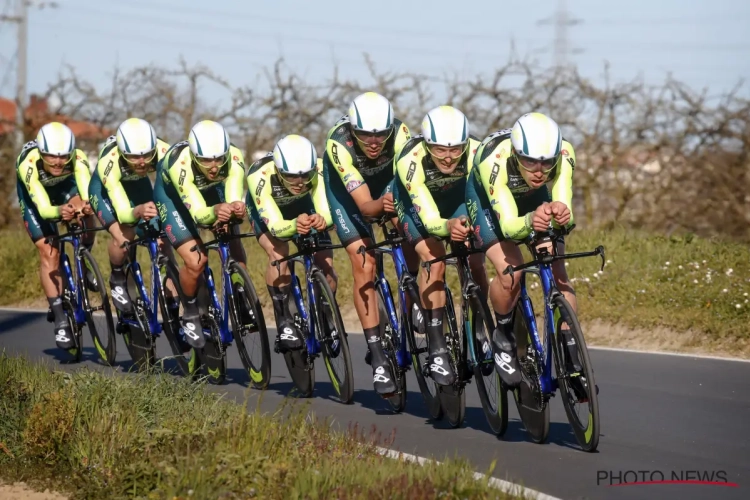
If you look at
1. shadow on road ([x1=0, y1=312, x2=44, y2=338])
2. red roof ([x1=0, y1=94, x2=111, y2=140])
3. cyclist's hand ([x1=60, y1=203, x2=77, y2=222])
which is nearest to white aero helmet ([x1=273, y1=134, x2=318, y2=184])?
cyclist's hand ([x1=60, y1=203, x2=77, y2=222])

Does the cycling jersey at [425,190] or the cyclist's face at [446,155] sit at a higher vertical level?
the cyclist's face at [446,155]

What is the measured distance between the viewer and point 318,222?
9.35 meters

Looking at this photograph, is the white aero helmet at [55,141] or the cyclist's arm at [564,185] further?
the white aero helmet at [55,141]

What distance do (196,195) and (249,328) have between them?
3.72 feet

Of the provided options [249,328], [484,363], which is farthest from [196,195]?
[484,363]

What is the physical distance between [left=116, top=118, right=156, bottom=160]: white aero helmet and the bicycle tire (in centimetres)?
107

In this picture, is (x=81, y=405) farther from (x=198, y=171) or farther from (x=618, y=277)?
(x=618, y=277)

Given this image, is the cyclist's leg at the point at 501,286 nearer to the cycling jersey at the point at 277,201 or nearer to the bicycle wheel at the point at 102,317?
the cycling jersey at the point at 277,201

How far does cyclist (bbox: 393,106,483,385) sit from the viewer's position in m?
8.00

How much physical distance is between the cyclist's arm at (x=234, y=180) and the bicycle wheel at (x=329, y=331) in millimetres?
1162

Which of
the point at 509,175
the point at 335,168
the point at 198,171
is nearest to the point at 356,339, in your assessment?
the point at 198,171

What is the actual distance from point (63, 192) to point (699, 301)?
20.9ft

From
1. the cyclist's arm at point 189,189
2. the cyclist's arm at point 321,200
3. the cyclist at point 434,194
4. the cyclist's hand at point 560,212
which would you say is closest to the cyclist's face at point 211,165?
the cyclist's arm at point 189,189

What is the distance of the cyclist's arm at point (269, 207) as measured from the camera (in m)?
9.52
